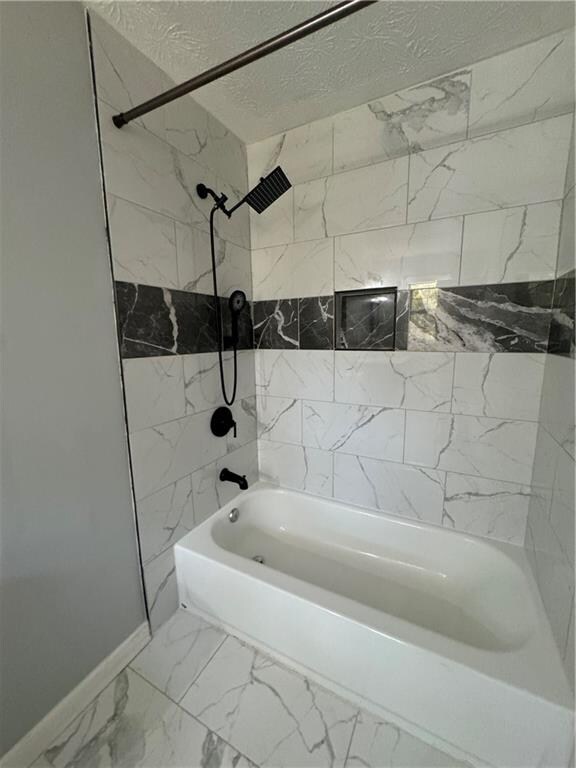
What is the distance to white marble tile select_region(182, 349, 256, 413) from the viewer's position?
149 cm

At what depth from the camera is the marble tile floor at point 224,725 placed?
999mm

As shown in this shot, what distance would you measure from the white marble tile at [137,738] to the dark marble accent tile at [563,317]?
70.3 inches

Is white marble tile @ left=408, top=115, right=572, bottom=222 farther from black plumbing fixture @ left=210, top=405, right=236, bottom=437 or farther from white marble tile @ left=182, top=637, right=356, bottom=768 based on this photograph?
white marble tile @ left=182, top=637, right=356, bottom=768

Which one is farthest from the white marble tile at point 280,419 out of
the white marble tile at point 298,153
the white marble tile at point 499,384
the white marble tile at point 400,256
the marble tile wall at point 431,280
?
the white marble tile at point 298,153

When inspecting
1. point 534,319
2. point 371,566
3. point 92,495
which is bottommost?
point 371,566

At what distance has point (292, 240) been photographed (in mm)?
1740

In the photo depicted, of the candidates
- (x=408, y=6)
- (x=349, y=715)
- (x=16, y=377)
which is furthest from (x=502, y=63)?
(x=349, y=715)

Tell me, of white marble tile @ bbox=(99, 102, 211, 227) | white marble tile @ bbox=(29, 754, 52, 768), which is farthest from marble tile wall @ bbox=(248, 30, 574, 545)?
white marble tile @ bbox=(29, 754, 52, 768)

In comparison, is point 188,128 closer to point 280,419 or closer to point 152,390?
point 152,390

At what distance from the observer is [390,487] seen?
5.57ft

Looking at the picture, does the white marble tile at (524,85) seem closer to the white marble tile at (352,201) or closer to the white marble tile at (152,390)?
the white marble tile at (352,201)

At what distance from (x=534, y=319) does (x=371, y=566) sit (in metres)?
1.46

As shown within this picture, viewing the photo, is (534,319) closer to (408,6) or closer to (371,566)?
(408,6)

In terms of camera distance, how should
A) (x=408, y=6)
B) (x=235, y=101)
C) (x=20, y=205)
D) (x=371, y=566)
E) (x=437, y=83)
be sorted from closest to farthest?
(x=20, y=205) < (x=408, y=6) < (x=437, y=83) < (x=235, y=101) < (x=371, y=566)
